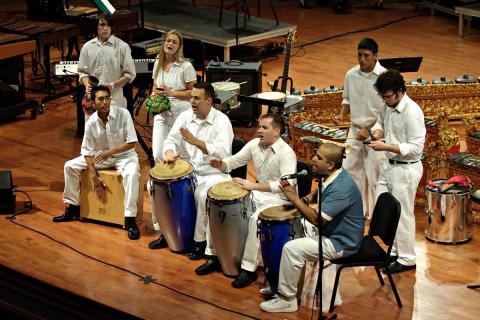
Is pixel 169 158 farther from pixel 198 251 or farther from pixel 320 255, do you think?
pixel 320 255

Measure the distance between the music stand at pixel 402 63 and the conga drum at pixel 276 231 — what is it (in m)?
2.41

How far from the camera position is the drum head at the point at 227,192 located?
6578mm

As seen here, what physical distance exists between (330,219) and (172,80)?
2727 mm

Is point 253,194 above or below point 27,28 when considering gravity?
below

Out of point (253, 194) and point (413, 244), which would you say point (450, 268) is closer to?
point (413, 244)

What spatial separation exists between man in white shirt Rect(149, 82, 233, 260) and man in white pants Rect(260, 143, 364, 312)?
1055 millimetres

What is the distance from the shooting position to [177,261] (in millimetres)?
7125

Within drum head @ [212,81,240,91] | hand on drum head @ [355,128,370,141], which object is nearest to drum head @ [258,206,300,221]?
hand on drum head @ [355,128,370,141]

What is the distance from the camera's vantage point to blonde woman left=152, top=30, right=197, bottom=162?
26.6ft

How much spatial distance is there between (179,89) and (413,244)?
2.65 meters

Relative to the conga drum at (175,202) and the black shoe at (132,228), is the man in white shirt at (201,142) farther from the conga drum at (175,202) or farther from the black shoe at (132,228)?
the black shoe at (132,228)

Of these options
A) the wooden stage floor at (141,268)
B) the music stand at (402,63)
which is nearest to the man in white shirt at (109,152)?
the wooden stage floor at (141,268)

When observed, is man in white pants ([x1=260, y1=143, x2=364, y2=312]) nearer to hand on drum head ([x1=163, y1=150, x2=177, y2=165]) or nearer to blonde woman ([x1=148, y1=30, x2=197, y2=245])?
hand on drum head ([x1=163, y1=150, x2=177, y2=165])

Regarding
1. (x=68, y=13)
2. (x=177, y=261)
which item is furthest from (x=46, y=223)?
(x=68, y=13)
